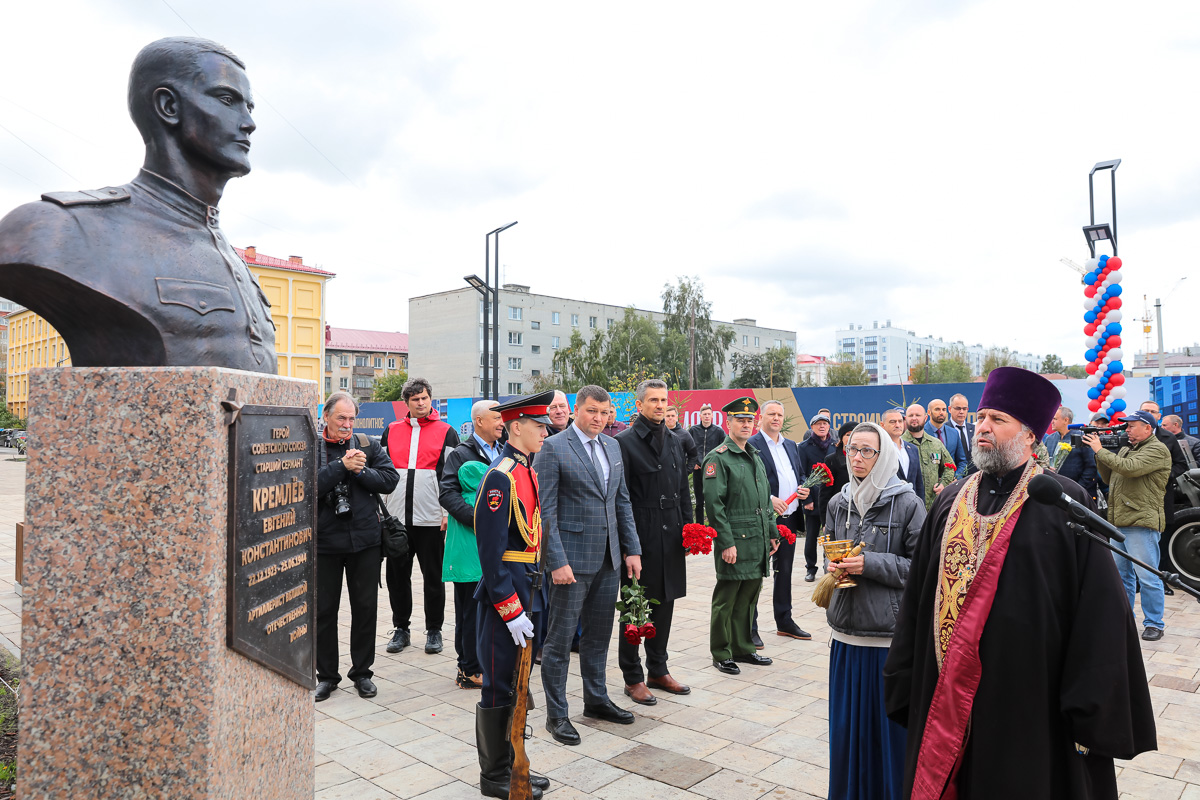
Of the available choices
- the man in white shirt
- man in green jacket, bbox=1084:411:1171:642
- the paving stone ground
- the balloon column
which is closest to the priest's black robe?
the paving stone ground

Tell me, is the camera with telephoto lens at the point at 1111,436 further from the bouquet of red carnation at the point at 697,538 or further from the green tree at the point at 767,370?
the green tree at the point at 767,370

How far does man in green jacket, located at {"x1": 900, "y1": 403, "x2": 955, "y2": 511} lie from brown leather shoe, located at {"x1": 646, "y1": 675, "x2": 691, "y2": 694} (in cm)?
345

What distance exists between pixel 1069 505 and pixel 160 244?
9.10 ft

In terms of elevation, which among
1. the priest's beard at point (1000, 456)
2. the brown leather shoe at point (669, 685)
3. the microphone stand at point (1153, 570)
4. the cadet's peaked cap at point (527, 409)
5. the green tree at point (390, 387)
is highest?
the green tree at point (390, 387)

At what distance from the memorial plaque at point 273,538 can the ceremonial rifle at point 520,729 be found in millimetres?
973

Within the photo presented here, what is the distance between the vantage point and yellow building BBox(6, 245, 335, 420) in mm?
32344

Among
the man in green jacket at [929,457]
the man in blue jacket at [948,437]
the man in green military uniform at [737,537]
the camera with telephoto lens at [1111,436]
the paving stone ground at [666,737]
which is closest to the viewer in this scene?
the paving stone ground at [666,737]

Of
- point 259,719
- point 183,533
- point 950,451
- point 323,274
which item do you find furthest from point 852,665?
point 323,274

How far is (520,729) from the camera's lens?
10.9 ft

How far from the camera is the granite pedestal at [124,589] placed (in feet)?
6.52

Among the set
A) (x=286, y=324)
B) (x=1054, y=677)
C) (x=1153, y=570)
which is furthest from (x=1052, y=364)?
(x=1153, y=570)

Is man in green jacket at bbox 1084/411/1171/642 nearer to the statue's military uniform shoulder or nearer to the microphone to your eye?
the microphone

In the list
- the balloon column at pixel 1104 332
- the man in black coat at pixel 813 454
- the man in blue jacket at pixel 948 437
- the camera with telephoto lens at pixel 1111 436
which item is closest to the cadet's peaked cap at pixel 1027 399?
the camera with telephoto lens at pixel 1111 436

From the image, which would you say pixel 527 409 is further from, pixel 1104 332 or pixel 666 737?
pixel 1104 332
